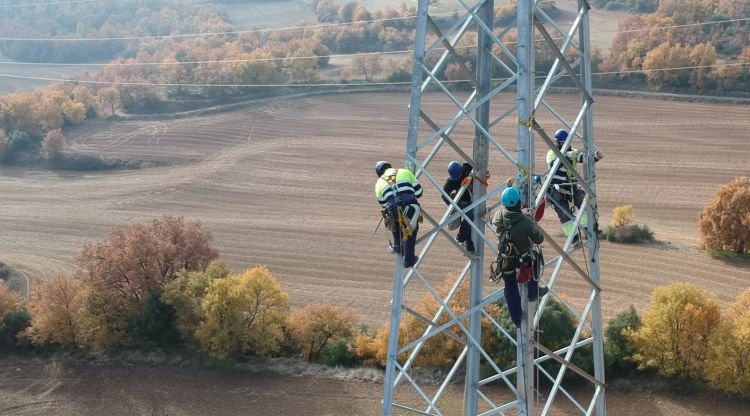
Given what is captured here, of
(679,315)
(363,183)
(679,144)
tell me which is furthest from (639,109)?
(679,315)

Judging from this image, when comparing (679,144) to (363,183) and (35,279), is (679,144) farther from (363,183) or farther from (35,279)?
(35,279)

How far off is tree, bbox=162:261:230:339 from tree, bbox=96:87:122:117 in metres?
56.6

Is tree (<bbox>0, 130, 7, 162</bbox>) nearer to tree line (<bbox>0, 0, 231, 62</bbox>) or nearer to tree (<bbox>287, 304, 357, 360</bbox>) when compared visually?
tree line (<bbox>0, 0, 231, 62</bbox>)

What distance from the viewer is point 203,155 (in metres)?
73.2

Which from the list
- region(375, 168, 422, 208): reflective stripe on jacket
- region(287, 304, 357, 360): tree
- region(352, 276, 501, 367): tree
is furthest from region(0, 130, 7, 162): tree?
region(375, 168, 422, 208): reflective stripe on jacket

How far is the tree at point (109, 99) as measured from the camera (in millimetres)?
88000

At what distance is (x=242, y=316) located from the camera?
35.3m

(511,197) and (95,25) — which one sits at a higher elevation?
(95,25)

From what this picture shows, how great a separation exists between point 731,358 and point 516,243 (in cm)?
2075

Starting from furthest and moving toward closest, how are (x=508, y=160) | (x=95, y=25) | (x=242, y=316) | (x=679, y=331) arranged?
(x=95, y=25), (x=242, y=316), (x=679, y=331), (x=508, y=160)

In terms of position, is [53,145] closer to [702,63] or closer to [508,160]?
[702,63]

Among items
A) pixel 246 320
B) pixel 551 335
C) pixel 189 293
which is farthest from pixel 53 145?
pixel 551 335

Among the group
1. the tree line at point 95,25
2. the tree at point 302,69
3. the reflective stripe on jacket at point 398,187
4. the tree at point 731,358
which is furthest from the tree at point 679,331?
the tree line at point 95,25

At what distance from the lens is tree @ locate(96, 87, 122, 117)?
88000 millimetres
